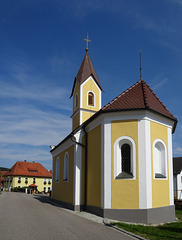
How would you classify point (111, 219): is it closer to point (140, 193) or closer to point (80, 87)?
point (140, 193)

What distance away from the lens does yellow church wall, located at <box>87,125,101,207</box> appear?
1324 cm

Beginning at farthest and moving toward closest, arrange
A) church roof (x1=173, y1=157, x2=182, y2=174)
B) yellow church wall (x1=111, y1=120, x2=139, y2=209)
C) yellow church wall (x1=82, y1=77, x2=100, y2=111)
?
church roof (x1=173, y1=157, x2=182, y2=174)
yellow church wall (x1=82, y1=77, x2=100, y2=111)
yellow church wall (x1=111, y1=120, x2=139, y2=209)

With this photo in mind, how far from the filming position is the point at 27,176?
59094 millimetres

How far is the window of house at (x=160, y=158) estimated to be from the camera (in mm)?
13122

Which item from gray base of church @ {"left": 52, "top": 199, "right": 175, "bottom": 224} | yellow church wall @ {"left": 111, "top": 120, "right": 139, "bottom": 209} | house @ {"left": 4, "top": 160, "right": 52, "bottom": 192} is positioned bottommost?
house @ {"left": 4, "top": 160, "right": 52, "bottom": 192}

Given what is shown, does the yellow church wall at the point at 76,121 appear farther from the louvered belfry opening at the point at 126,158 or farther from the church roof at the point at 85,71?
the louvered belfry opening at the point at 126,158

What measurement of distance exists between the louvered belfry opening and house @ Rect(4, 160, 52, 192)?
4955 centimetres

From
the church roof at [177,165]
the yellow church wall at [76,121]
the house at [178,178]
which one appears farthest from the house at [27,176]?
the yellow church wall at [76,121]

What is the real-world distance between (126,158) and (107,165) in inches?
43.0

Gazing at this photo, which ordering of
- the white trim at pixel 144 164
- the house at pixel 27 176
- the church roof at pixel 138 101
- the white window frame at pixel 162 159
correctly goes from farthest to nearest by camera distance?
the house at pixel 27 176
the white window frame at pixel 162 159
the church roof at pixel 138 101
the white trim at pixel 144 164

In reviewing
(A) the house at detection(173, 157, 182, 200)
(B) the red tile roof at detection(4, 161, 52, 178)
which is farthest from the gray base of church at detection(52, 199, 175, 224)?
(B) the red tile roof at detection(4, 161, 52, 178)

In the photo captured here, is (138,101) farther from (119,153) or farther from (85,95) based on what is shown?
(85,95)

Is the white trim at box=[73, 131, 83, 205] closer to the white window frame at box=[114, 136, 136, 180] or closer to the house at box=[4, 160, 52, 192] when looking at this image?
the white window frame at box=[114, 136, 136, 180]

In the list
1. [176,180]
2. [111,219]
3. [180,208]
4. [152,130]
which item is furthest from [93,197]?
[176,180]
